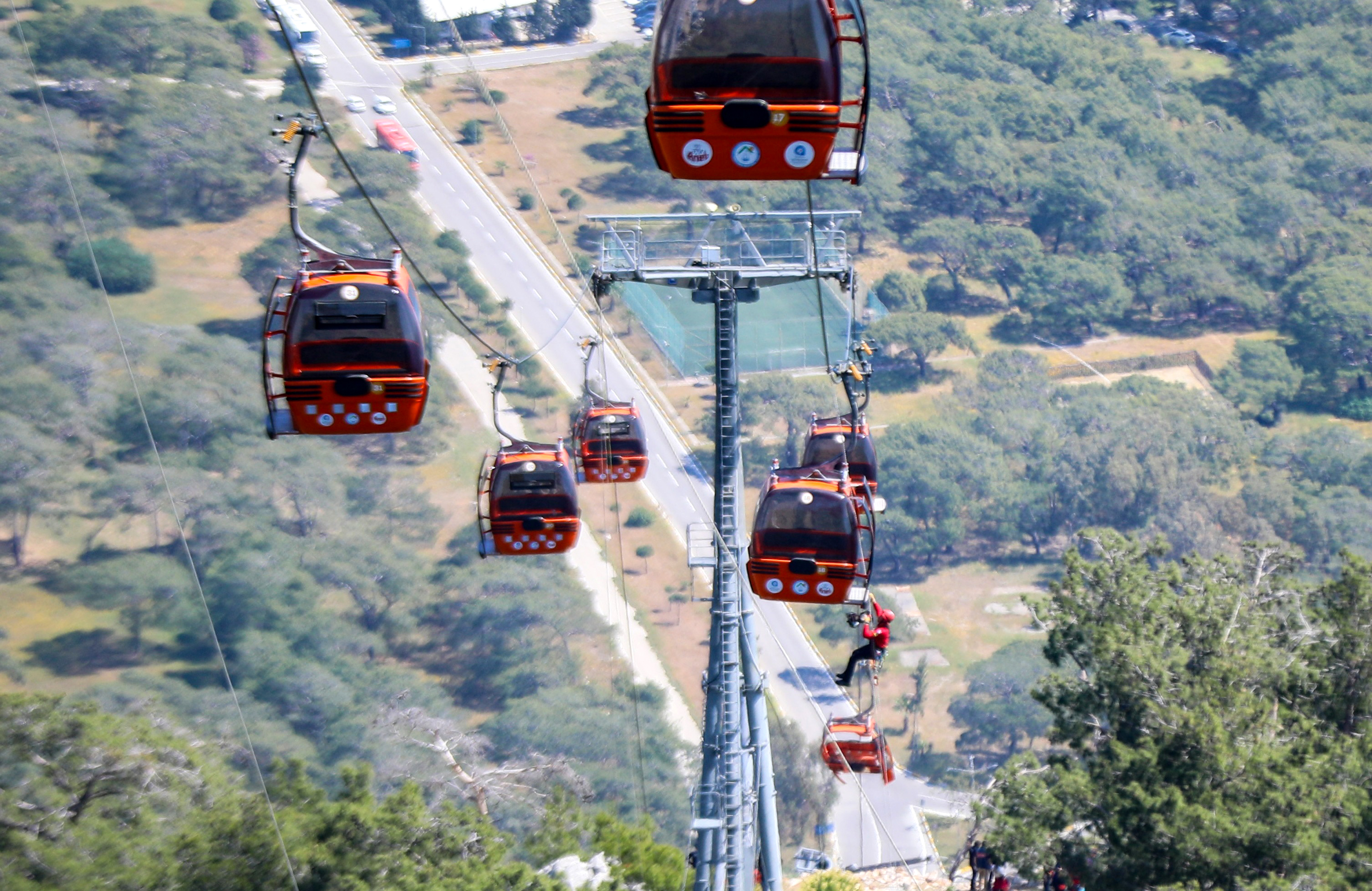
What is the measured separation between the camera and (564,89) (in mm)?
89812

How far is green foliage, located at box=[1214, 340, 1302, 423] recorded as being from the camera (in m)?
74.5

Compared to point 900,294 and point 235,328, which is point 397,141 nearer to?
point 235,328

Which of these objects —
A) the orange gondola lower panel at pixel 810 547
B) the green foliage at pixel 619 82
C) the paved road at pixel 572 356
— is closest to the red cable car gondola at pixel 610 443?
the orange gondola lower panel at pixel 810 547

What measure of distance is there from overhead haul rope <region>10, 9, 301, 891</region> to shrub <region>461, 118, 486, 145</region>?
2044 centimetres

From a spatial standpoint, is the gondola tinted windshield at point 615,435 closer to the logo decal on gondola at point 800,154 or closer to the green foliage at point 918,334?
the logo decal on gondola at point 800,154

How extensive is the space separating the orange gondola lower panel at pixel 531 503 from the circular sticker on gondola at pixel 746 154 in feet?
24.9

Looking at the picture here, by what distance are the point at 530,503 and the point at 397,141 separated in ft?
212

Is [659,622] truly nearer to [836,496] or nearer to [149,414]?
[149,414]

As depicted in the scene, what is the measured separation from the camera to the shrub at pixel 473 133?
84.3 m

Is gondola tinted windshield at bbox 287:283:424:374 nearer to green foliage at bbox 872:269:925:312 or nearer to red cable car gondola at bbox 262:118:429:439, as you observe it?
red cable car gondola at bbox 262:118:429:439

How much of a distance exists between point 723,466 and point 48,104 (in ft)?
218

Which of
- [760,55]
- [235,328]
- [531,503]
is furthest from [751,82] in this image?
[235,328]

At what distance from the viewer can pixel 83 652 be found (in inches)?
1895

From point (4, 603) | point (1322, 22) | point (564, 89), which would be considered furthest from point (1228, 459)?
point (1322, 22)
